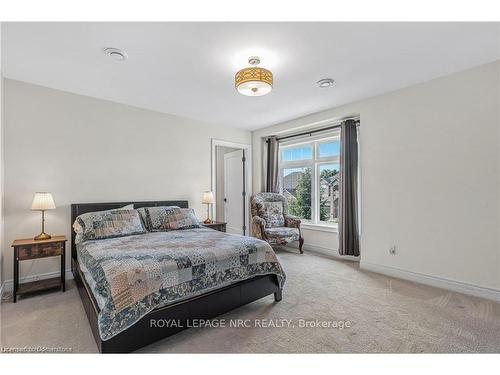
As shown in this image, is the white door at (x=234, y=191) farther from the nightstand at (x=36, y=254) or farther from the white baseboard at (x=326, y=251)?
the nightstand at (x=36, y=254)

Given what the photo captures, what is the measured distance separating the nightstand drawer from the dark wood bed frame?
28.4 inches

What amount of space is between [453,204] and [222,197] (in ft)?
14.8

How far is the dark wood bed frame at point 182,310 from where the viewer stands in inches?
65.6

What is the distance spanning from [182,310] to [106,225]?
1.57m

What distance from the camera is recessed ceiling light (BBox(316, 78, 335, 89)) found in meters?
2.93

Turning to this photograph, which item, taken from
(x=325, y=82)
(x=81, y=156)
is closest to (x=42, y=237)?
(x=81, y=156)

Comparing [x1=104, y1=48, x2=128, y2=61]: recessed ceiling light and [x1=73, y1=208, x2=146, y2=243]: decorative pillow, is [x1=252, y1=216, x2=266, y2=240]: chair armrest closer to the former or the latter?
[x1=73, y1=208, x2=146, y2=243]: decorative pillow

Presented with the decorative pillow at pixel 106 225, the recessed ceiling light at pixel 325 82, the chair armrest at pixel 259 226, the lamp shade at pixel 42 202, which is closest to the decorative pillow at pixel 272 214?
the chair armrest at pixel 259 226

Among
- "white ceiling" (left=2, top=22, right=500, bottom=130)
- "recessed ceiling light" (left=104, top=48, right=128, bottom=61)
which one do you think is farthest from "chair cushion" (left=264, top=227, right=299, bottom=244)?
"recessed ceiling light" (left=104, top=48, right=128, bottom=61)

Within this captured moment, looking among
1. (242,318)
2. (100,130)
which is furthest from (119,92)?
(242,318)

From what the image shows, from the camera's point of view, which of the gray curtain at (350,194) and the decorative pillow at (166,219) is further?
the gray curtain at (350,194)

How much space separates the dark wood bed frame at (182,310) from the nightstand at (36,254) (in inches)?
28.5

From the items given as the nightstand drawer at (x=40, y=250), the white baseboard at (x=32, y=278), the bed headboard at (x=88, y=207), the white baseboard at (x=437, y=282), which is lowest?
the white baseboard at (x=437, y=282)

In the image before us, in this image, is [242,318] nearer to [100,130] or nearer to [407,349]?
[407,349]
